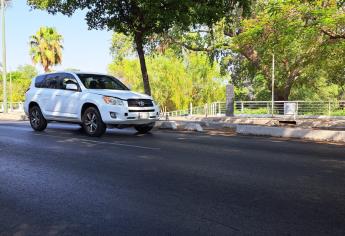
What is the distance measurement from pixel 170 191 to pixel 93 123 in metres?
6.99

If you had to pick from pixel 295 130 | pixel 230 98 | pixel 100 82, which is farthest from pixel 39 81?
pixel 230 98

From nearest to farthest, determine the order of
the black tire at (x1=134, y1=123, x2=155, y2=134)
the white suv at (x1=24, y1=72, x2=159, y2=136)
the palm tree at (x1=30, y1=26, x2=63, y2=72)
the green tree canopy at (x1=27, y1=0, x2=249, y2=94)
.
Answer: the white suv at (x1=24, y1=72, x2=159, y2=136) < the black tire at (x1=134, y1=123, x2=155, y2=134) < the green tree canopy at (x1=27, y1=0, x2=249, y2=94) < the palm tree at (x1=30, y1=26, x2=63, y2=72)

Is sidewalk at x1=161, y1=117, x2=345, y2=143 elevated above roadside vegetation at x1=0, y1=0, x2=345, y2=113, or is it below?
below

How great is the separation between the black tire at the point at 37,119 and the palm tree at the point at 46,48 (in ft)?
97.8

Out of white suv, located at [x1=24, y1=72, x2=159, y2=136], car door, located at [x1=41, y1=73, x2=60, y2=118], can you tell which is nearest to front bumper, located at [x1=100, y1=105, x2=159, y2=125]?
white suv, located at [x1=24, y1=72, x2=159, y2=136]

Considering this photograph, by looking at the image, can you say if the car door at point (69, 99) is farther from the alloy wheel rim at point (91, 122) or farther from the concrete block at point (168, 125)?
the concrete block at point (168, 125)

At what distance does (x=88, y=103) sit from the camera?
11992mm

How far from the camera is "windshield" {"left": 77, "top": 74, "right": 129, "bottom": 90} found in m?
12.5

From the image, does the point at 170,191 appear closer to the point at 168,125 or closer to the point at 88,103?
the point at 88,103

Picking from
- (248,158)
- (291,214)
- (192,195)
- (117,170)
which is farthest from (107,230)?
(248,158)

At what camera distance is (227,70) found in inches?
1426

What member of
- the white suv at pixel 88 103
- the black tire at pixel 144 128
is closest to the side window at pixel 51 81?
the white suv at pixel 88 103

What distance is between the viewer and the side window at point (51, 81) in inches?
517

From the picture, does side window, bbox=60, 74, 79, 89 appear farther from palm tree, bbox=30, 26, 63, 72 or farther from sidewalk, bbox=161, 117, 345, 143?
palm tree, bbox=30, 26, 63, 72
